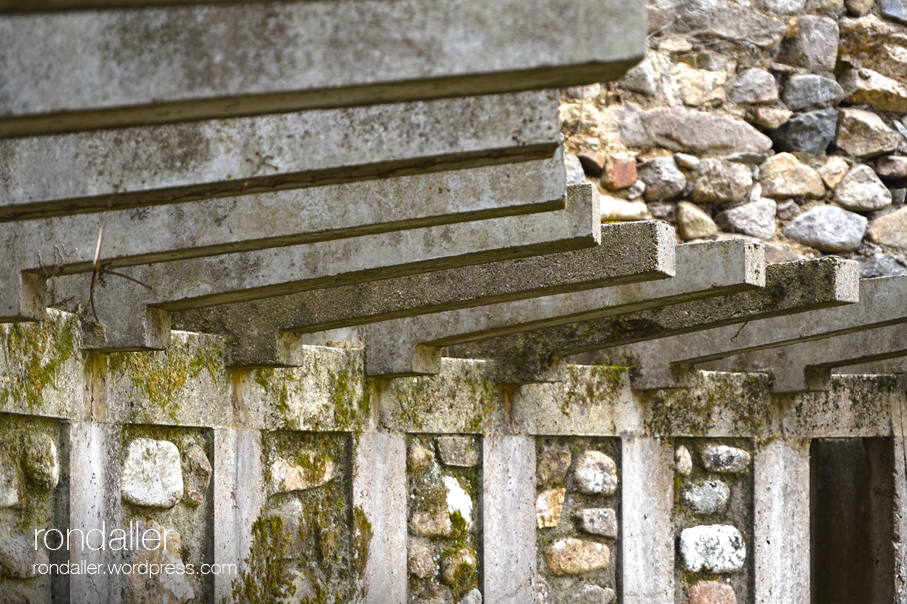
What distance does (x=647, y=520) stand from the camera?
15.7ft

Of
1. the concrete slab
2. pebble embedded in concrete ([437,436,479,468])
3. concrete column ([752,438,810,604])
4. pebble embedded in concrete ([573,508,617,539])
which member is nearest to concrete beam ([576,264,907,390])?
the concrete slab

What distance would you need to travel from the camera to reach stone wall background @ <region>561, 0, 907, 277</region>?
5582mm

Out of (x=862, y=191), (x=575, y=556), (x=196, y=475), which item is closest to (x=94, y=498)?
(x=196, y=475)

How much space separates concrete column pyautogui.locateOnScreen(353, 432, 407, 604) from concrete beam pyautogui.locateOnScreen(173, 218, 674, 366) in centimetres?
61

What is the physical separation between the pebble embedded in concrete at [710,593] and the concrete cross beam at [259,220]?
9.80ft

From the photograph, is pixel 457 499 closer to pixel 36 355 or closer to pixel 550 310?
pixel 550 310

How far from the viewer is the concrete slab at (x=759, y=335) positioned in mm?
4078

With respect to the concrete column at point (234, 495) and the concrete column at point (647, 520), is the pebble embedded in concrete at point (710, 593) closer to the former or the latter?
the concrete column at point (647, 520)

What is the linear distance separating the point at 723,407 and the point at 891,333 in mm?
789

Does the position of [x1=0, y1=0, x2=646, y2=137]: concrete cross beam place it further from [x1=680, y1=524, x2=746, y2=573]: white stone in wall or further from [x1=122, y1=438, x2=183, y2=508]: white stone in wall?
[x1=680, y1=524, x2=746, y2=573]: white stone in wall

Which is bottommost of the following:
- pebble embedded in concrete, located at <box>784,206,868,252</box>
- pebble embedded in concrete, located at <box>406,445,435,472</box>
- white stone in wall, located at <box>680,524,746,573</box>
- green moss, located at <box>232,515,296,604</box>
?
white stone in wall, located at <box>680,524,746,573</box>

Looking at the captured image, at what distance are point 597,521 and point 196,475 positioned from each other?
1831 mm

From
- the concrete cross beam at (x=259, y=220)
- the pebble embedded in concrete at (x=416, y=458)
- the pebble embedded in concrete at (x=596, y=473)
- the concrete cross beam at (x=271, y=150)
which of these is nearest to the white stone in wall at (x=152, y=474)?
the concrete cross beam at (x=259, y=220)

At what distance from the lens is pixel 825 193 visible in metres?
5.86
